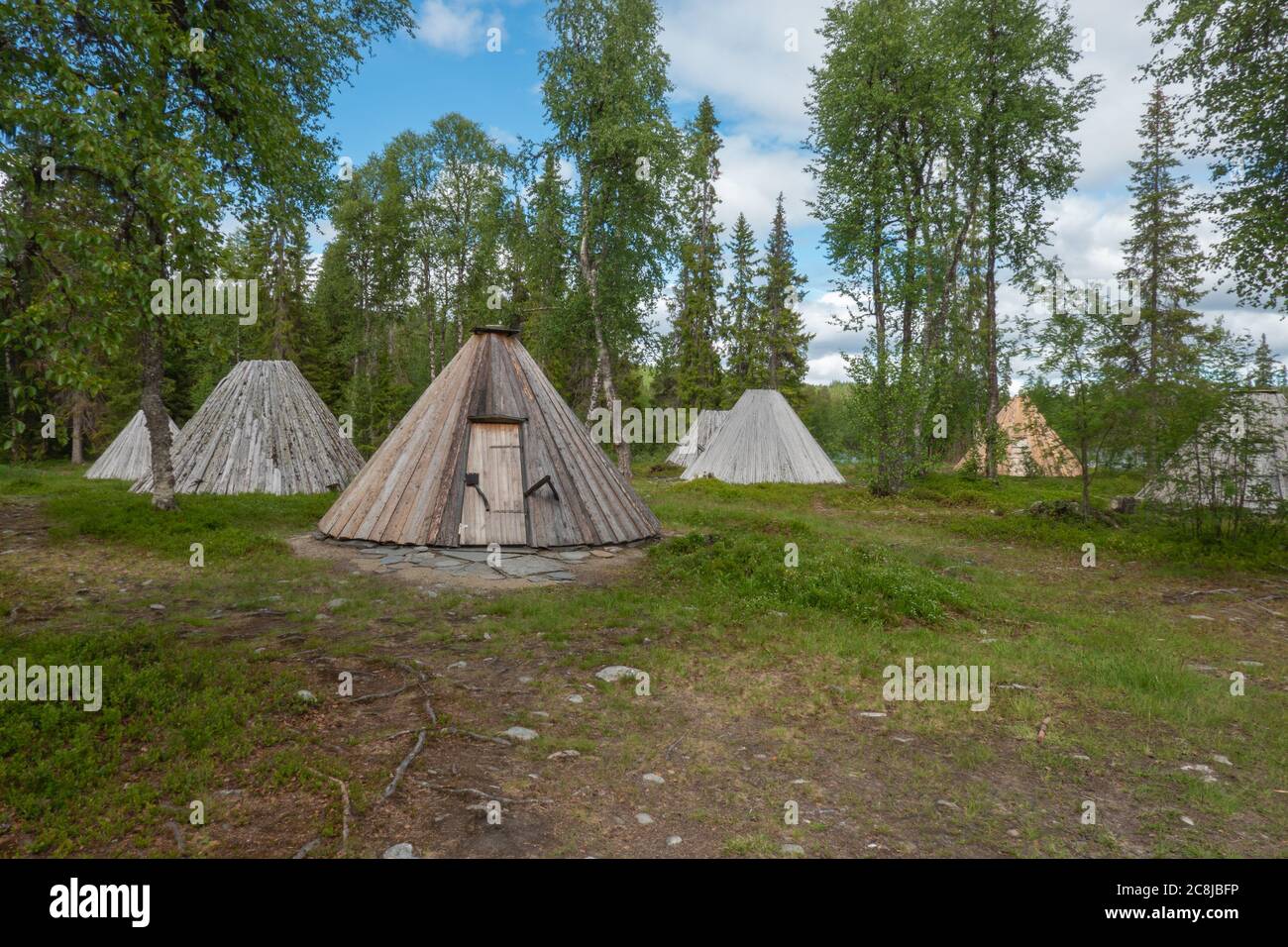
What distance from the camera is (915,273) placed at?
23234 millimetres

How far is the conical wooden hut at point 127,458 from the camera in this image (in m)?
24.5

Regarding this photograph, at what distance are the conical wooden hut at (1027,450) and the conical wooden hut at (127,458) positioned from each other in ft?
91.9

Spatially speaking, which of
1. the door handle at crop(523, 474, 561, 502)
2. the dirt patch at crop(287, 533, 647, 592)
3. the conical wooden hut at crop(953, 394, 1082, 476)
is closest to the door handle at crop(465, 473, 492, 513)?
the door handle at crop(523, 474, 561, 502)

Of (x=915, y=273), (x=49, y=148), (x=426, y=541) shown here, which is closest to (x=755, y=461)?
(x=915, y=273)

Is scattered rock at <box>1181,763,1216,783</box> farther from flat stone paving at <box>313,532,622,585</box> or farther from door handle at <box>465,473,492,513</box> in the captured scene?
door handle at <box>465,473,492,513</box>

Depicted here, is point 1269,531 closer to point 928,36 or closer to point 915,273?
point 915,273

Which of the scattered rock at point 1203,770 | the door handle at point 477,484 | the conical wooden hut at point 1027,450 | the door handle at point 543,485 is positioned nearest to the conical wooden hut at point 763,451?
the conical wooden hut at point 1027,450

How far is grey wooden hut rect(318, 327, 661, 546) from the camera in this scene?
11.3 meters

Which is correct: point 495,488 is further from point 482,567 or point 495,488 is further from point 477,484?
point 482,567

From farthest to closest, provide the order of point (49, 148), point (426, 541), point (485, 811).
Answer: point (426, 541), point (49, 148), point (485, 811)

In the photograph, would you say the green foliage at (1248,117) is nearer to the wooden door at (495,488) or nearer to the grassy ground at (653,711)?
the grassy ground at (653,711)

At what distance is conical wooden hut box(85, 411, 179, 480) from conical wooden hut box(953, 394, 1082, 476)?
28022mm
